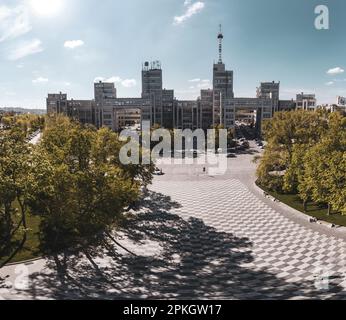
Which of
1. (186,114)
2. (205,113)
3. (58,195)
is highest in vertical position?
(205,113)

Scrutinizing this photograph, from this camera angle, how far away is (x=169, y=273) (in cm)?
1966

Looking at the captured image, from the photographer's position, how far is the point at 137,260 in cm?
2150

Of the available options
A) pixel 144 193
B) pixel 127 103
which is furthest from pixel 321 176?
pixel 127 103

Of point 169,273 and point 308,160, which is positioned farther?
point 308,160

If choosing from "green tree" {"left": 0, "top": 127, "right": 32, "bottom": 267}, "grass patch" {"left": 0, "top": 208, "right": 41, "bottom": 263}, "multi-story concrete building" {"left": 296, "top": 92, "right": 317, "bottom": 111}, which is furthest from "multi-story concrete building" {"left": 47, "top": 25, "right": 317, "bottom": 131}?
"green tree" {"left": 0, "top": 127, "right": 32, "bottom": 267}

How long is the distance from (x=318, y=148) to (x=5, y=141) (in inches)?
1039

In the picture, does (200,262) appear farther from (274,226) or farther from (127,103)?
(127,103)

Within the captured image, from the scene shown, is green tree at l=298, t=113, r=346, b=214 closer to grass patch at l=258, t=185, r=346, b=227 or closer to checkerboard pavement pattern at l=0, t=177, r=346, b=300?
grass patch at l=258, t=185, r=346, b=227

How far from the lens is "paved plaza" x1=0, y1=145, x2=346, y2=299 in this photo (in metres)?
17.2

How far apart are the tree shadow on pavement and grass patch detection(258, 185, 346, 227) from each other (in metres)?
9.17

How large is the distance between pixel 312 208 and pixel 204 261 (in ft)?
53.8
